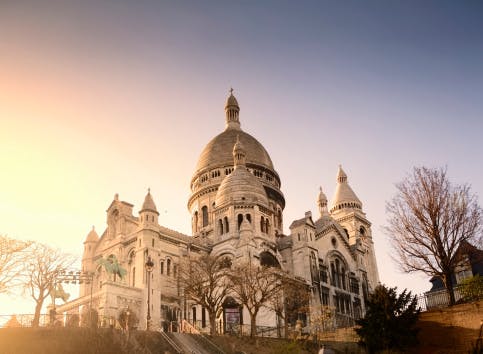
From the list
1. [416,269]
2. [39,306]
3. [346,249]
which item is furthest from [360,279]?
[39,306]

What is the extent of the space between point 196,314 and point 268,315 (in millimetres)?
7648

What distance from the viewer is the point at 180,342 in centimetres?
3162

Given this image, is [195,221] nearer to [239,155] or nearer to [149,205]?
[239,155]

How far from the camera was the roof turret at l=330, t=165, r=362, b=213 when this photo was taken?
82.2 meters

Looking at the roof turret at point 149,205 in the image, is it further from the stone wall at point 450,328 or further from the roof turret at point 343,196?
the roof turret at point 343,196

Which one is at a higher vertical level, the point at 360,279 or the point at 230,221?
the point at 230,221

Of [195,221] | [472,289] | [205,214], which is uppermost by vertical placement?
[205,214]

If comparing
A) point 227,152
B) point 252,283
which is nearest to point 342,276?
point 227,152

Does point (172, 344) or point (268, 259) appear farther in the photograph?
point (268, 259)

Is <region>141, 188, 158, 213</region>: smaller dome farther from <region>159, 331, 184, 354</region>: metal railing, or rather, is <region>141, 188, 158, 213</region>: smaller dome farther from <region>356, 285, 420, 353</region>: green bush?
<region>356, 285, 420, 353</region>: green bush

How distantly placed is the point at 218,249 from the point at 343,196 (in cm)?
3327

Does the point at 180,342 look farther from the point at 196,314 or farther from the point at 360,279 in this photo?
the point at 360,279

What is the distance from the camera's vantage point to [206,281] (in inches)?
1676

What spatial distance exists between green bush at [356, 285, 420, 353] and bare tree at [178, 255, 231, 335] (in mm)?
13880
